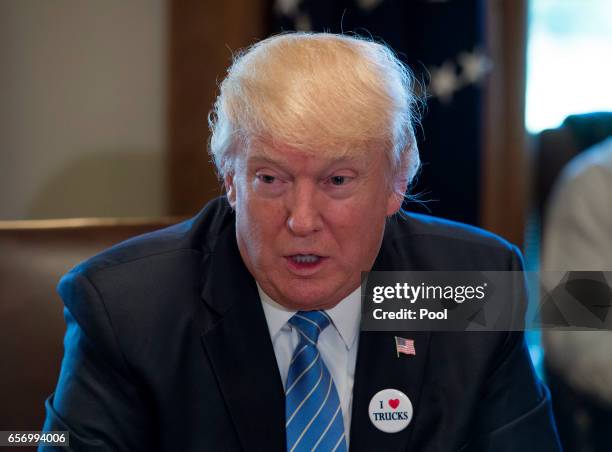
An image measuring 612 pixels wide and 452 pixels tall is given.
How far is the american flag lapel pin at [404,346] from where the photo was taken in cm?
142

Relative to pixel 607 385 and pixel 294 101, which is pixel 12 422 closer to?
pixel 294 101

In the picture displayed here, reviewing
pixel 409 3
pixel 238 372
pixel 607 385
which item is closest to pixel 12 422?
pixel 238 372

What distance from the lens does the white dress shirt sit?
139cm

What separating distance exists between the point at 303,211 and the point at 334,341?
0.29 meters

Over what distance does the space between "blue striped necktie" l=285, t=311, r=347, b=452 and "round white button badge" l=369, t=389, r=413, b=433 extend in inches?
2.7

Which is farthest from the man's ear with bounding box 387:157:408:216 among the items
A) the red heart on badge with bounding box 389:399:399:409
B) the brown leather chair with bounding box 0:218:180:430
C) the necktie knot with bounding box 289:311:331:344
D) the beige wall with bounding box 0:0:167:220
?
the beige wall with bounding box 0:0:167:220

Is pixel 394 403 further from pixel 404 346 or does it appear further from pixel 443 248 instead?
pixel 443 248

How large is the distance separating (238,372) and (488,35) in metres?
→ 1.82

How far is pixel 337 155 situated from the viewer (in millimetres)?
1245

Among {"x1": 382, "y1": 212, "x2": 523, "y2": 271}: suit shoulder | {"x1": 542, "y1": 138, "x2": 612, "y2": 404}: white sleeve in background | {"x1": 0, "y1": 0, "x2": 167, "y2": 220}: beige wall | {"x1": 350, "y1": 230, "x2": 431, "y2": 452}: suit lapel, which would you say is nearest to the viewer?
{"x1": 350, "y1": 230, "x2": 431, "y2": 452}: suit lapel

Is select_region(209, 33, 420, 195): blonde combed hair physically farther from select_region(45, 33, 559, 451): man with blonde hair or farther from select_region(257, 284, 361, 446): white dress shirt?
select_region(257, 284, 361, 446): white dress shirt

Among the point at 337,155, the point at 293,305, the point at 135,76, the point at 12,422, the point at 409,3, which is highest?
the point at 409,3

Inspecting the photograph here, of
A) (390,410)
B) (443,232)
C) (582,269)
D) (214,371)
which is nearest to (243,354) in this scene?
(214,371)

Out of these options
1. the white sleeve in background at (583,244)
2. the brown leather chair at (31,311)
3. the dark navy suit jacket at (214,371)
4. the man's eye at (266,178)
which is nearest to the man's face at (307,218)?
the man's eye at (266,178)
